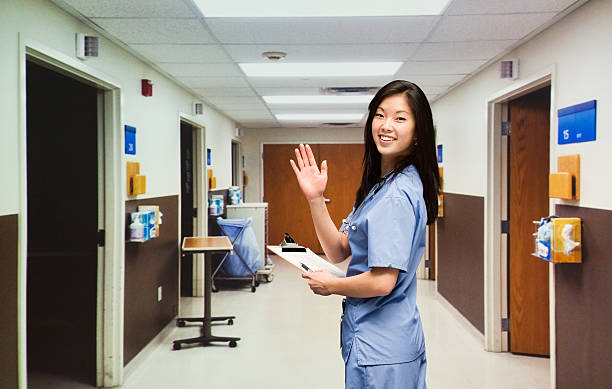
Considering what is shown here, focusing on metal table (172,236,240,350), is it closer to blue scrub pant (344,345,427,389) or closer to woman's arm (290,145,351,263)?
woman's arm (290,145,351,263)

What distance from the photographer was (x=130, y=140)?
332 cm

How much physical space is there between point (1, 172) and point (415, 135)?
1588 millimetres

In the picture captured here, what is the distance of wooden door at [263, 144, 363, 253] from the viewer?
8.82 m

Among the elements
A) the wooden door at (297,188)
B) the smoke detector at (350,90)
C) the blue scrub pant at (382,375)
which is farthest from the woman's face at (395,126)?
the wooden door at (297,188)

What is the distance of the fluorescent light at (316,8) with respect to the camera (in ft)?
8.09

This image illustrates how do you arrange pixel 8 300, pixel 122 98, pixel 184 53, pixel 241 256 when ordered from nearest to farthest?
pixel 8 300, pixel 122 98, pixel 184 53, pixel 241 256

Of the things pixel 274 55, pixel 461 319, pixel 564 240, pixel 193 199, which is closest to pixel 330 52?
pixel 274 55

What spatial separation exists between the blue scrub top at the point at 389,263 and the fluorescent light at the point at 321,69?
2.65 meters

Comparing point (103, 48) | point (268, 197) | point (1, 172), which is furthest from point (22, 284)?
point (268, 197)

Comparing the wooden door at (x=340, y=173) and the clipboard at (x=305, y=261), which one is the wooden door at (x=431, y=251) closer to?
the wooden door at (x=340, y=173)

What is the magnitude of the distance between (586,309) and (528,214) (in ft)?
4.38

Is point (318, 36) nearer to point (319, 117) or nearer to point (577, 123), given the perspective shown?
point (577, 123)

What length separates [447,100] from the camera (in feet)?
17.1

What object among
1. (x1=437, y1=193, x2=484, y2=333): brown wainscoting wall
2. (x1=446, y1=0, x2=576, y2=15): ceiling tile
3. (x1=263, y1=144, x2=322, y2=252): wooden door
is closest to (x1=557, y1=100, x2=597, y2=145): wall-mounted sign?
(x1=446, y1=0, x2=576, y2=15): ceiling tile
